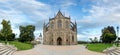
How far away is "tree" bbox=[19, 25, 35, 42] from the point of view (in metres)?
85.2

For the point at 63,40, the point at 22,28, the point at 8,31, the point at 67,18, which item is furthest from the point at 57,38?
the point at 8,31

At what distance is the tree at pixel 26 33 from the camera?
280 ft

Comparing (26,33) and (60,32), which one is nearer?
(26,33)

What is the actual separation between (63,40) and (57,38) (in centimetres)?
270

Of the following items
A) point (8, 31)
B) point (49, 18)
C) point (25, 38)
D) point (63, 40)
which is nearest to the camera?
point (8, 31)

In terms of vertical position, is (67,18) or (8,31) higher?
(67,18)

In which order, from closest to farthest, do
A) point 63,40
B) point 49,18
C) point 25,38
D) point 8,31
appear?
point 8,31
point 25,38
point 63,40
point 49,18

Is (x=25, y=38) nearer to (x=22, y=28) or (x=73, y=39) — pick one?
(x=22, y=28)

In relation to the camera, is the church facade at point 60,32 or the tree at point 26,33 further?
the church facade at point 60,32

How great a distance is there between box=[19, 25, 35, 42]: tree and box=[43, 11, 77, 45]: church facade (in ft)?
35.4

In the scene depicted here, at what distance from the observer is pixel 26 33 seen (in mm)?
84375

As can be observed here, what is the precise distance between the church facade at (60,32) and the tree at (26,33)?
10803mm

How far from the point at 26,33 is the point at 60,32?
1716 centimetres

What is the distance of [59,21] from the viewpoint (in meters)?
98.8
